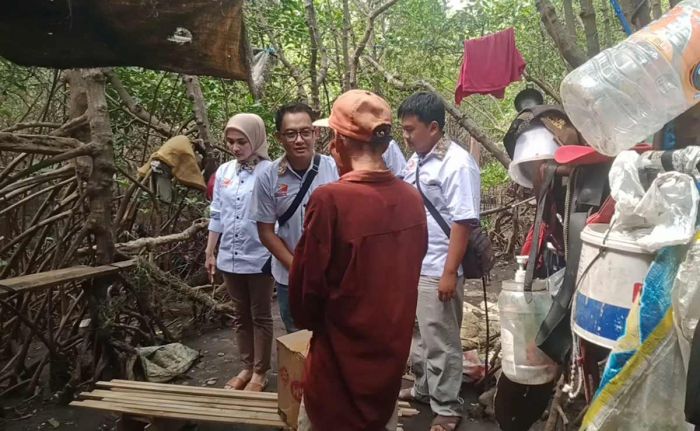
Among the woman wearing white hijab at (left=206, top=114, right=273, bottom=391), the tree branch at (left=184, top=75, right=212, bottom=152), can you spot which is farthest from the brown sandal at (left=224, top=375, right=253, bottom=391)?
the tree branch at (left=184, top=75, right=212, bottom=152)

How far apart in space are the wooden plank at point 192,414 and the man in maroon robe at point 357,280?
40.0 inches

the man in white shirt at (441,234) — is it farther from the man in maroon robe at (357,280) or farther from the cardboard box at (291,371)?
the man in maroon robe at (357,280)

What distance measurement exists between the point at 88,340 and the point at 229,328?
1.98 m

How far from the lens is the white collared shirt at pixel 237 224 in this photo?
3.56 metres

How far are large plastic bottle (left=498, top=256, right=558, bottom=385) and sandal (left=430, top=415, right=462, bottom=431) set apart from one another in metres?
Result: 1.34

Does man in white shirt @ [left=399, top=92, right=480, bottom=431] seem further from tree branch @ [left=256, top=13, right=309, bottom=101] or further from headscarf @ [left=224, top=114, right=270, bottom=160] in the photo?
tree branch @ [left=256, top=13, right=309, bottom=101]

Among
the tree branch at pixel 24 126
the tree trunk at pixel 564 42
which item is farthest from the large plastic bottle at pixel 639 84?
the tree branch at pixel 24 126

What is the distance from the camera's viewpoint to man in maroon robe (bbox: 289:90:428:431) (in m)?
1.70

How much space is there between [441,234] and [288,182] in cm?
96

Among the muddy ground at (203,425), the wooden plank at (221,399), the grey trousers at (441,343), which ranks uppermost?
the grey trousers at (441,343)

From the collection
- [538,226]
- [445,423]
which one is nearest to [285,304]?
[445,423]

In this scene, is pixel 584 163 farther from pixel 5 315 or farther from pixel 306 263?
pixel 5 315

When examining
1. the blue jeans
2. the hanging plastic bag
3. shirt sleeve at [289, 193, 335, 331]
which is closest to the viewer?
the hanging plastic bag

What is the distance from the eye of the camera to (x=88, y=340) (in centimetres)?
382
